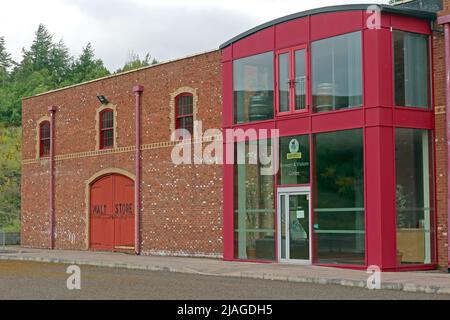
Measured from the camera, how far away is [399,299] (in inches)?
520

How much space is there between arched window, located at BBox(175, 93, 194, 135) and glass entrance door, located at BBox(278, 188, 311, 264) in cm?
529

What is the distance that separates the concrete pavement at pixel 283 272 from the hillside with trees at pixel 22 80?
24.0 metres

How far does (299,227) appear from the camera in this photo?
814 inches

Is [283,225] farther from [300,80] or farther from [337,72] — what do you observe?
[337,72]

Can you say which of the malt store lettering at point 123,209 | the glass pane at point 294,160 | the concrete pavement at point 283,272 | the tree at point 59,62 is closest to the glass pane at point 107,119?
the malt store lettering at point 123,209

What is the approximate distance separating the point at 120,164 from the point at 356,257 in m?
11.7

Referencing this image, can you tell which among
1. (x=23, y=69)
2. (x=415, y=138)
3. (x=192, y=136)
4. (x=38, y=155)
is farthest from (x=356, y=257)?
(x=23, y=69)

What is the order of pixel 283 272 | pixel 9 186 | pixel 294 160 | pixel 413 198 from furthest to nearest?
pixel 9 186 → pixel 294 160 → pixel 413 198 → pixel 283 272

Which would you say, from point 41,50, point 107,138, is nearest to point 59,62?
point 41,50

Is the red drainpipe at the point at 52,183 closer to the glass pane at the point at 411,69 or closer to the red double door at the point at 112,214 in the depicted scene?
the red double door at the point at 112,214

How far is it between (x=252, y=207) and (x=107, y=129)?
353 inches

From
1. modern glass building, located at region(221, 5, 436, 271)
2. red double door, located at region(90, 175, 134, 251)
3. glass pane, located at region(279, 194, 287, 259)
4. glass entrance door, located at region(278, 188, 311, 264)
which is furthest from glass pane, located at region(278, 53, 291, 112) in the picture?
red double door, located at region(90, 175, 134, 251)
